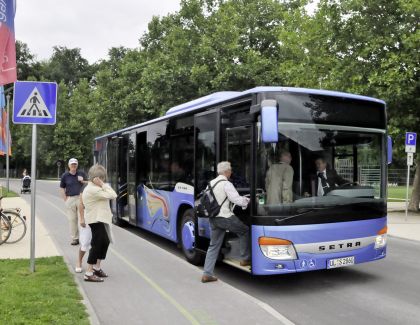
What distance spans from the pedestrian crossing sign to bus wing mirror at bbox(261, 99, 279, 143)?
3.49 m

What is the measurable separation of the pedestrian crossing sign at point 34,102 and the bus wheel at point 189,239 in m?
2.85

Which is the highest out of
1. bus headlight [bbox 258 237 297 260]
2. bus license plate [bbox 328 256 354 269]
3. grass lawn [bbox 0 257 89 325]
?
bus headlight [bbox 258 237 297 260]

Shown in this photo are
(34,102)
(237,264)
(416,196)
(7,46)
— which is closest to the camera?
(237,264)

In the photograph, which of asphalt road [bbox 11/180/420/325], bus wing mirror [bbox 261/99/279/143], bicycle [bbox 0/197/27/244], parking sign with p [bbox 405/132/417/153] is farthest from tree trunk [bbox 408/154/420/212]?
bus wing mirror [bbox 261/99/279/143]

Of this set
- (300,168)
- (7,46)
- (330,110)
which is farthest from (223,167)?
(7,46)

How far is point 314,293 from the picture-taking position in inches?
267

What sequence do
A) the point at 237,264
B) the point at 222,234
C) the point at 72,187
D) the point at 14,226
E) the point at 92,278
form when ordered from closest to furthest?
the point at 237,264 < the point at 222,234 < the point at 92,278 < the point at 72,187 < the point at 14,226

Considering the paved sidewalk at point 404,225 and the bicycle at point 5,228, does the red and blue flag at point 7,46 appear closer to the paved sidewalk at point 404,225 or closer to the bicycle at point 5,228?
the bicycle at point 5,228

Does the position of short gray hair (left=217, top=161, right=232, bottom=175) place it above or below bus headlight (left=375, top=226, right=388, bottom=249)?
above

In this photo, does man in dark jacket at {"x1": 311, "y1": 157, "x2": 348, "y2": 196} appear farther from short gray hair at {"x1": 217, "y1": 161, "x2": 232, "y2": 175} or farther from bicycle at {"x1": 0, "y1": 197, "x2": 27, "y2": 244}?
bicycle at {"x1": 0, "y1": 197, "x2": 27, "y2": 244}

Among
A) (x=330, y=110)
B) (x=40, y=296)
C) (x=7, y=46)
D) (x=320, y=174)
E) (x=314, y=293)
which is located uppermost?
(x=7, y=46)

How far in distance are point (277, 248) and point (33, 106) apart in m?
4.34

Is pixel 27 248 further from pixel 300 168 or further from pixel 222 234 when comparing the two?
pixel 300 168

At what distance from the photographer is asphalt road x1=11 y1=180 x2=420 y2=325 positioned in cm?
567
